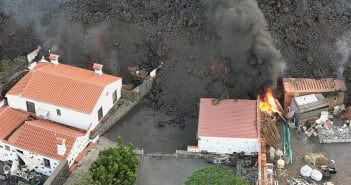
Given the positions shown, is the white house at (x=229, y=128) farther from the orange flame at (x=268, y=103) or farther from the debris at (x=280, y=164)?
the debris at (x=280, y=164)

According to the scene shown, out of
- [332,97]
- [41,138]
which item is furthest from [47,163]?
[332,97]

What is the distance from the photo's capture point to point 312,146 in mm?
33562

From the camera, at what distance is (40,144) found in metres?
33.1

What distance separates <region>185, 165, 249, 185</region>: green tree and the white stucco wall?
8253 millimetres

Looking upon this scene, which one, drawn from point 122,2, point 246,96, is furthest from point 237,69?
point 122,2

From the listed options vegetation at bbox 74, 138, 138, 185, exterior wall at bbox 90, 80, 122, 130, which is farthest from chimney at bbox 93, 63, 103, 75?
vegetation at bbox 74, 138, 138, 185

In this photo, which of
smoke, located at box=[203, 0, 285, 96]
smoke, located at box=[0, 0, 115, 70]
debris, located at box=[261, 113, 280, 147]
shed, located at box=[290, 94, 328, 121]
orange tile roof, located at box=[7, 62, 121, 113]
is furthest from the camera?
smoke, located at box=[0, 0, 115, 70]

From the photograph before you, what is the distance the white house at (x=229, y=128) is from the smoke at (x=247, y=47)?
1.61m

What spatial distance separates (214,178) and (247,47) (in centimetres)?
963

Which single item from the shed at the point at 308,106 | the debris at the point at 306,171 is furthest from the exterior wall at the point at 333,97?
the debris at the point at 306,171

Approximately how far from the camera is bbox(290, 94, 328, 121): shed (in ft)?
114

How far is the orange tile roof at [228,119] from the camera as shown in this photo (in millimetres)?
33375

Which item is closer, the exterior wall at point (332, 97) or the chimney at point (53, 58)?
the exterior wall at point (332, 97)

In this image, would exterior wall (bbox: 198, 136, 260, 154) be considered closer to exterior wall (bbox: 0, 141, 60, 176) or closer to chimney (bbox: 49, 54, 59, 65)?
exterior wall (bbox: 0, 141, 60, 176)
